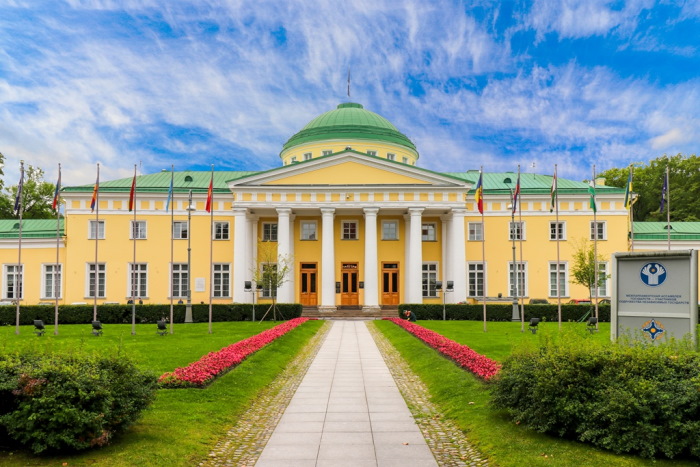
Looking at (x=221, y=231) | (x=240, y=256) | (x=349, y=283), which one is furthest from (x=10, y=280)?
(x=349, y=283)

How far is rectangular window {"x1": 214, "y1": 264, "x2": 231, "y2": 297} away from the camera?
4509 cm

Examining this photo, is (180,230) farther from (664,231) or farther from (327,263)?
(664,231)

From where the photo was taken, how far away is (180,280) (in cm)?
4475

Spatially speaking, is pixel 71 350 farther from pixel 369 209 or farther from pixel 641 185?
pixel 641 185

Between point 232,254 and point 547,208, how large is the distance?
82.6 feet

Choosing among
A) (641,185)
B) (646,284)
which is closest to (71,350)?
(646,284)

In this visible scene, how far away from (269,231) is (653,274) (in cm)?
3767

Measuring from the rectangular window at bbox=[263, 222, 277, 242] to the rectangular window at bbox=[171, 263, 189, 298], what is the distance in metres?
6.62

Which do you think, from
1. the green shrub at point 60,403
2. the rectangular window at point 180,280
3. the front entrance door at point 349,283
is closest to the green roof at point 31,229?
the rectangular window at point 180,280

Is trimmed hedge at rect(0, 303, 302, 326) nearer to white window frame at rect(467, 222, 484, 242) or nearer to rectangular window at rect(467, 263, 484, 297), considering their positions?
rectangular window at rect(467, 263, 484, 297)

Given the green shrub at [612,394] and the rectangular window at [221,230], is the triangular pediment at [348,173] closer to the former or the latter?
the rectangular window at [221,230]

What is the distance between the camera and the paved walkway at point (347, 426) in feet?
27.6

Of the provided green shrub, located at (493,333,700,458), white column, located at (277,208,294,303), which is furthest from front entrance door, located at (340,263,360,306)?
green shrub, located at (493,333,700,458)

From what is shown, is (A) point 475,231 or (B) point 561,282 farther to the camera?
(A) point 475,231
